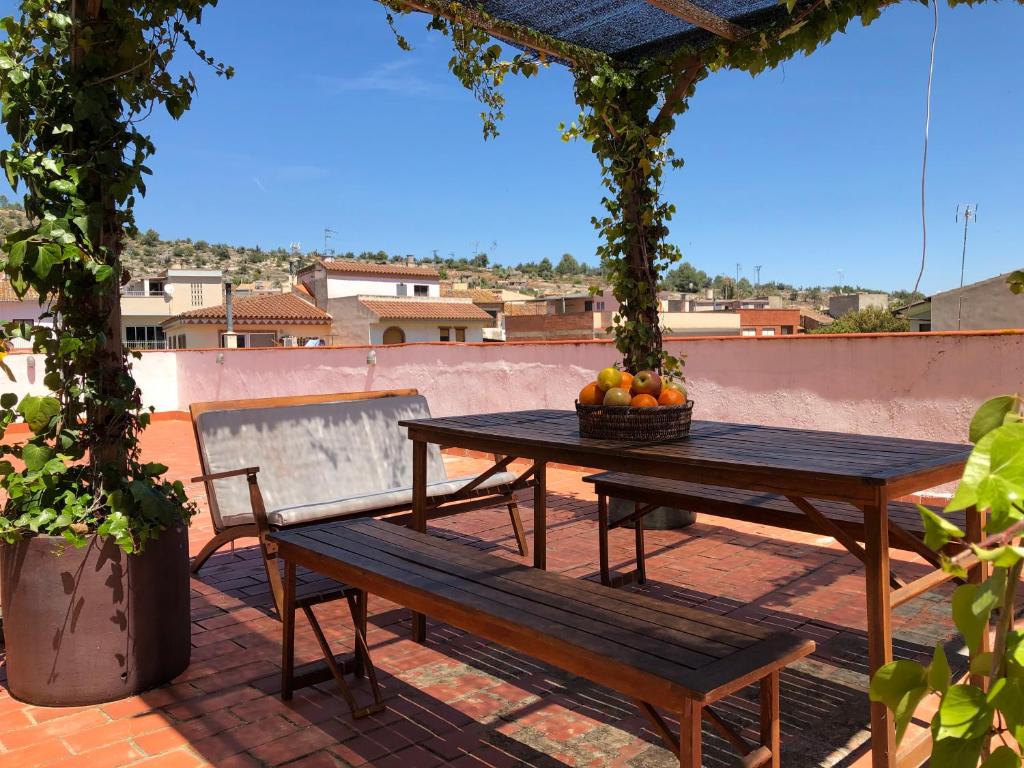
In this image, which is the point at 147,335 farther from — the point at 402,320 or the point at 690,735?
the point at 690,735

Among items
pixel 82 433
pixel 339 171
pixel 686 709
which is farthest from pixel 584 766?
pixel 339 171

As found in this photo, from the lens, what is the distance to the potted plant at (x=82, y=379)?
2.69 m

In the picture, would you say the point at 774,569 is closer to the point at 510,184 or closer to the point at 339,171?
the point at 510,184

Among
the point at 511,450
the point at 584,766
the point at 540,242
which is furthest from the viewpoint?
the point at 540,242

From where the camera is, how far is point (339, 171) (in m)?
77.8

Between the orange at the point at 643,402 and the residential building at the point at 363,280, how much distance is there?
39338 mm

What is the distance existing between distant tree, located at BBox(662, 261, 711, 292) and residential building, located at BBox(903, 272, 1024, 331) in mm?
59739

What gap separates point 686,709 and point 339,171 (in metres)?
80.6

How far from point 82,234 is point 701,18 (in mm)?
2930

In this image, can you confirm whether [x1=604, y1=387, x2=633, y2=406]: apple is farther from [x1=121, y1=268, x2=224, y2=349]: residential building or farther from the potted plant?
[x1=121, y1=268, x2=224, y2=349]: residential building

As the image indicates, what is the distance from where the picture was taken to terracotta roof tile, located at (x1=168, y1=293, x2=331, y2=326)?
34.4 meters

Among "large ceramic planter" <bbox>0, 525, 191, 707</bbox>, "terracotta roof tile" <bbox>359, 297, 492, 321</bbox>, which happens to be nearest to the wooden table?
"large ceramic planter" <bbox>0, 525, 191, 707</bbox>

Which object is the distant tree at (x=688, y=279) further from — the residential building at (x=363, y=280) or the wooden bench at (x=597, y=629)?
the wooden bench at (x=597, y=629)

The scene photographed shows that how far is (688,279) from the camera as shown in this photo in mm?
91125
